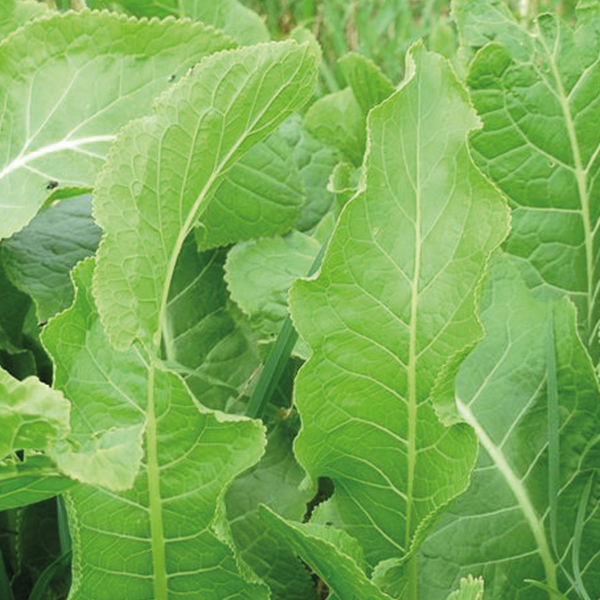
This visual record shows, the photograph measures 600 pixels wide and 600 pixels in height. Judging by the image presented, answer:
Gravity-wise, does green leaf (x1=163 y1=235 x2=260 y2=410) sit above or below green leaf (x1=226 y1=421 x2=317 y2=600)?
above

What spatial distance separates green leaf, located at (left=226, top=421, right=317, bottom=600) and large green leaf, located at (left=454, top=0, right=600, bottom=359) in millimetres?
→ 296

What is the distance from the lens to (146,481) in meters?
0.89

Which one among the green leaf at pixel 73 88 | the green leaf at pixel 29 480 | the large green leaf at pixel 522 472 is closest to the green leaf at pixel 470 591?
the large green leaf at pixel 522 472

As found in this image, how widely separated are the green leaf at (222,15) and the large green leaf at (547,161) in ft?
0.87

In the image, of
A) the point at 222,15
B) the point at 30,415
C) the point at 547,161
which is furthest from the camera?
the point at 222,15

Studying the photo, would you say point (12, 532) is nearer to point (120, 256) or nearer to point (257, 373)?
point (257, 373)

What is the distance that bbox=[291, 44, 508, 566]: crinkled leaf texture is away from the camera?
87 centimetres

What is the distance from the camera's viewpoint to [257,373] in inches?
44.4

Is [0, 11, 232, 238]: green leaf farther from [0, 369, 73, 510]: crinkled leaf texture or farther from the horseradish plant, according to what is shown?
[0, 369, 73, 510]: crinkled leaf texture

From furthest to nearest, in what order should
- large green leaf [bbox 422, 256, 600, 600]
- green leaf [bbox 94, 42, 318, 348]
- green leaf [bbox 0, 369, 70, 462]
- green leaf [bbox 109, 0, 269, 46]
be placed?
green leaf [bbox 109, 0, 269, 46] → large green leaf [bbox 422, 256, 600, 600] → green leaf [bbox 94, 42, 318, 348] → green leaf [bbox 0, 369, 70, 462]

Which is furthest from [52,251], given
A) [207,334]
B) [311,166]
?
[311,166]

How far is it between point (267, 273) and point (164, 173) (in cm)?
31

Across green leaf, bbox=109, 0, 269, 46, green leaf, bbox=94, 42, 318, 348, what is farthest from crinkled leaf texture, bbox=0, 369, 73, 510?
green leaf, bbox=109, 0, 269, 46

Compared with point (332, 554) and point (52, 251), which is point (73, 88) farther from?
point (332, 554)
